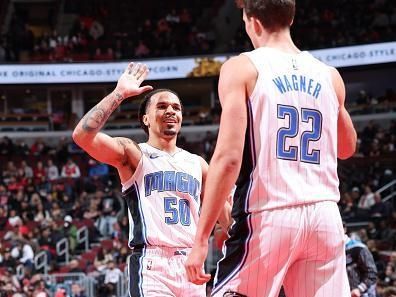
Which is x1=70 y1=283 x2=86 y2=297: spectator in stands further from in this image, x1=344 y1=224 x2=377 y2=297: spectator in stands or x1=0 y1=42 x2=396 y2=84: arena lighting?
x1=0 y1=42 x2=396 y2=84: arena lighting

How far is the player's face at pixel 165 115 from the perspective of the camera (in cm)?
621

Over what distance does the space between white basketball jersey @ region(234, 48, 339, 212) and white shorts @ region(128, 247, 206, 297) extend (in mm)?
1889

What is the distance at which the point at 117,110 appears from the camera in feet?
98.9

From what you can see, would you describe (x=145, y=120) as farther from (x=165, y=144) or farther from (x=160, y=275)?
(x=160, y=275)

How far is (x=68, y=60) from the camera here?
29.5 metres

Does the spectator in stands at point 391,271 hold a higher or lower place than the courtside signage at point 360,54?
lower

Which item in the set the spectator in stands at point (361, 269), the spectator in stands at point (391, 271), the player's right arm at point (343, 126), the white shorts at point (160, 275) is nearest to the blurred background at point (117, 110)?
the spectator in stands at point (391, 271)

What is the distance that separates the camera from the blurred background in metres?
19.7

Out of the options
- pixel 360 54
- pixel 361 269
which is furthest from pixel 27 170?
pixel 361 269

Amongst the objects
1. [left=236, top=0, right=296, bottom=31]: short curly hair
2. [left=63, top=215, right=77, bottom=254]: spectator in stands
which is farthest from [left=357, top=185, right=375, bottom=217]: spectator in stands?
[left=236, top=0, right=296, bottom=31]: short curly hair

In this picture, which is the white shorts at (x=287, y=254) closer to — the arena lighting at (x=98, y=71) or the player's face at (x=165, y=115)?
the player's face at (x=165, y=115)

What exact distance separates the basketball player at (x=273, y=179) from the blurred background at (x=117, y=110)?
1373 cm

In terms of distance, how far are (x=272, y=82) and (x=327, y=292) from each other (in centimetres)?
105

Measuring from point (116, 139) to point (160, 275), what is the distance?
3.49 ft
